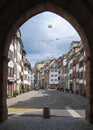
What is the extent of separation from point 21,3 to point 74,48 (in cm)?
8316

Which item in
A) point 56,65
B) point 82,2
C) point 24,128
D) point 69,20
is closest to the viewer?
point 24,128

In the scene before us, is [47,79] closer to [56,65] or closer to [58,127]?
[56,65]

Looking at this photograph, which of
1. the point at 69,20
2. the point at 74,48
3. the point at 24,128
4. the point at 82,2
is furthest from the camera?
the point at 74,48

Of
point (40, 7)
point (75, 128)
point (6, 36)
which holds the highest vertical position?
point (40, 7)

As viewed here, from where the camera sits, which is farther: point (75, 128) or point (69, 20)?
point (69, 20)

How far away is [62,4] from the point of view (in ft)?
70.3

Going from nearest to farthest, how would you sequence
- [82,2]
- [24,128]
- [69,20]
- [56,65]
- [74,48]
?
[24,128] → [82,2] → [69,20] → [74,48] → [56,65]

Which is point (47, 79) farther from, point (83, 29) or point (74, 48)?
point (83, 29)

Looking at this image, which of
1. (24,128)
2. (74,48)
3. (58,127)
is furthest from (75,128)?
(74,48)

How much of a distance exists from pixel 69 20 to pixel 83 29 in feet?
5.87

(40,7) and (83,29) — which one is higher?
(40,7)

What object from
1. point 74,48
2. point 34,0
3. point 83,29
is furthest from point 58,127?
point 74,48

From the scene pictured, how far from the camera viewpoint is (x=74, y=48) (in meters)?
104

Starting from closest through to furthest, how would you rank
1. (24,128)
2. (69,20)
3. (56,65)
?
1. (24,128)
2. (69,20)
3. (56,65)
